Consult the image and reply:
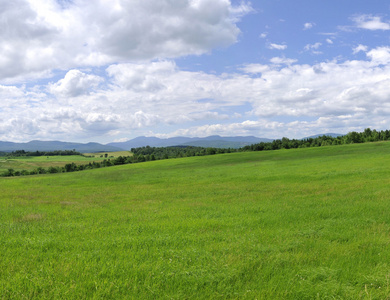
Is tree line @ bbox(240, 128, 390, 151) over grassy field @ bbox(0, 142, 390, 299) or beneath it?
over

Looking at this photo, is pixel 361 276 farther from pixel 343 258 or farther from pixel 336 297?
pixel 336 297

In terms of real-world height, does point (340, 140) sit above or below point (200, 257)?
above

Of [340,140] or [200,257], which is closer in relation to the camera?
[200,257]

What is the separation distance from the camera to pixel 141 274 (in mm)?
5547

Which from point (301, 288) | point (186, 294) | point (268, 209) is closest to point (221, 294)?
point (186, 294)

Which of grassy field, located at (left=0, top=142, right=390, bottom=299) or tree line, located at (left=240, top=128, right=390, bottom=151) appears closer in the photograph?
grassy field, located at (left=0, top=142, right=390, bottom=299)

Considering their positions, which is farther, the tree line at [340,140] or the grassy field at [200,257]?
the tree line at [340,140]

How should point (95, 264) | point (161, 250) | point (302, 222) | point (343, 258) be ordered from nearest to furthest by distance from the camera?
point (95, 264) → point (343, 258) → point (161, 250) → point (302, 222)

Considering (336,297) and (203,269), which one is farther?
(203,269)

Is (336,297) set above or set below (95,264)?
below

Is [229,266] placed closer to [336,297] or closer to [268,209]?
[336,297]

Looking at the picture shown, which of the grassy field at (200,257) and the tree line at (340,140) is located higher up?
the tree line at (340,140)

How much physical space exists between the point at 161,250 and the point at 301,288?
3.73 m

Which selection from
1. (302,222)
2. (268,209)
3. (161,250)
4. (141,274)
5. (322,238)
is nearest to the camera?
(141,274)
